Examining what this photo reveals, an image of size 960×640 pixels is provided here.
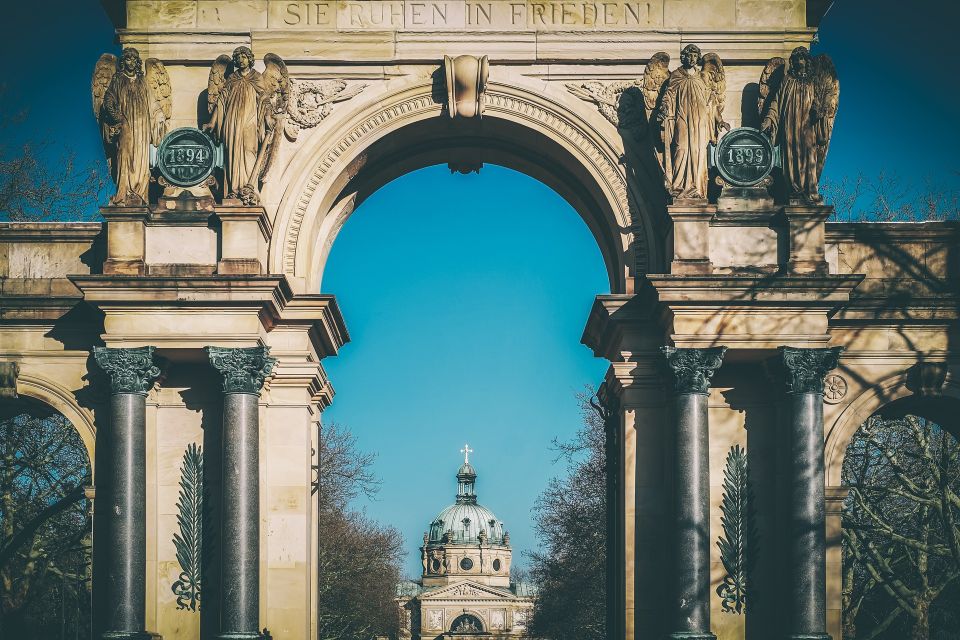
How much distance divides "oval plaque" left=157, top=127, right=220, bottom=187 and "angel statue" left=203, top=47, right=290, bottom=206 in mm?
299

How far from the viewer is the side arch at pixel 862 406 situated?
29641 millimetres

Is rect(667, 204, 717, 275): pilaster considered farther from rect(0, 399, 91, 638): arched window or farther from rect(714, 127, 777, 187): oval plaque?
rect(0, 399, 91, 638): arched window

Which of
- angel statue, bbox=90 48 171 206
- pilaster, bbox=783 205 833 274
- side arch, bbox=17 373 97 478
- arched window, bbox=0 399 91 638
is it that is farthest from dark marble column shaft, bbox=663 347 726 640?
arched window, bbox=0 399 91 638

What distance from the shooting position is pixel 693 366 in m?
27.3

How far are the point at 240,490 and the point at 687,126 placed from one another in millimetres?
9844

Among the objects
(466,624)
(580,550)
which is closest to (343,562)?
(580,550)

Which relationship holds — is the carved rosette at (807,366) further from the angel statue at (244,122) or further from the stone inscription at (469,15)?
the angel statue at (244,122)

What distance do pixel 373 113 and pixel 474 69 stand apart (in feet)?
6.57

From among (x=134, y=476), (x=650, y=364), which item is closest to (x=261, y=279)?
(x=134, y=476)

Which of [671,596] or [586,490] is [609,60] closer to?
[671,596]

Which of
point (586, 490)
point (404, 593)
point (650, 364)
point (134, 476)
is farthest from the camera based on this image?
point (404, 593)

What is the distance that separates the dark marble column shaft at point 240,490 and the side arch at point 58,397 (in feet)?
11.3

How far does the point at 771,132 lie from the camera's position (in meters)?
28.7

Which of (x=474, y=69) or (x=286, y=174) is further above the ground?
(x=474, y=69)
